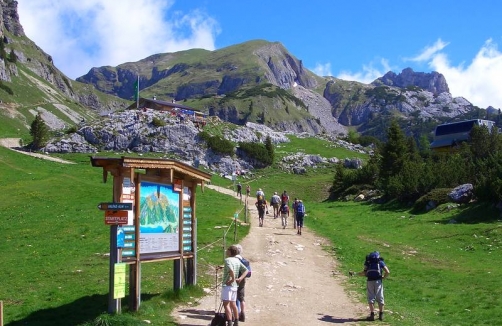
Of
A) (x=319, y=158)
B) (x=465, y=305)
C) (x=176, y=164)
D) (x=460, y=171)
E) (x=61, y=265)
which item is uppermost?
(x=319, y=158)

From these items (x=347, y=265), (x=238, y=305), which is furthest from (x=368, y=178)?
(x=238, y=305)

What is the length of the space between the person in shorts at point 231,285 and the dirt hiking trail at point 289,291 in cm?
145

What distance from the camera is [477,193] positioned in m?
37.5

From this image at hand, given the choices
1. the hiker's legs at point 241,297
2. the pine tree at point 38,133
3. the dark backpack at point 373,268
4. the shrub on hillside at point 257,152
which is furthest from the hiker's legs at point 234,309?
the shrub on hillside at point 257,152

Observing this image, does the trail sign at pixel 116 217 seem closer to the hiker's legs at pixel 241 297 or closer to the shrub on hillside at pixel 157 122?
the hiker's legs at pixel 241 297

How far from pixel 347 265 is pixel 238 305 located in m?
11.4

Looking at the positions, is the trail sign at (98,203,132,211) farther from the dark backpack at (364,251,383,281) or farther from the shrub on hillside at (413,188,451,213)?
the shrub on hillside at (413,188,451,213)

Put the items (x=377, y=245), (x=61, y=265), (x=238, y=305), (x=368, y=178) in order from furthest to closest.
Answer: (x=368, y=178) → (x=377, y=245) → (x=61, y=265) → (x=238, y=305)

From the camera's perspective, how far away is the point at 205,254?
22969mm

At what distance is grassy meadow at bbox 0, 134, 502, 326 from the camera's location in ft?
50.0

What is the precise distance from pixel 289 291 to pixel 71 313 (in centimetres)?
729

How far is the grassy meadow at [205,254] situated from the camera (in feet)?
50.0

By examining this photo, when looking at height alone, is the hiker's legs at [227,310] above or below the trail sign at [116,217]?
below

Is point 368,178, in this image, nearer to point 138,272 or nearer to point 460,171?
point 460,171
